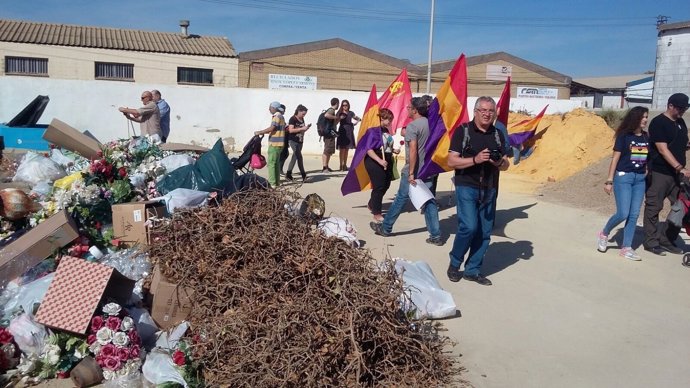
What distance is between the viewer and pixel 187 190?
574 centimetres

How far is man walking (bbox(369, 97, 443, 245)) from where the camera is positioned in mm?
6762

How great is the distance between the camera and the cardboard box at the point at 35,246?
14.0 ft

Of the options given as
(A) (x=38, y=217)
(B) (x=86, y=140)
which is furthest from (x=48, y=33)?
(A) (x=38, y=217)

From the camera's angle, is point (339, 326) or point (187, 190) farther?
point (187, 190)

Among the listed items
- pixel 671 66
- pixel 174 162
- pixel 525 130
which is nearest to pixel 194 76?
pixel 525 130

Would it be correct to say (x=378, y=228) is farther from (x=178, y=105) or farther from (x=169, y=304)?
(x=178, y=105)

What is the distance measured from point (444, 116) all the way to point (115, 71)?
25.3m

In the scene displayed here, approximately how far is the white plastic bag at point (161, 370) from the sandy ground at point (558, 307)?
1.72ft

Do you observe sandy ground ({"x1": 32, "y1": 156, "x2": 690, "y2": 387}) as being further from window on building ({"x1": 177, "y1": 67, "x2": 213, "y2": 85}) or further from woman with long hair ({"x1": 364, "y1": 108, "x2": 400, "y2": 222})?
window on building ({"x1": 177, "y1": 67, "x2": 213, "y2": 85})

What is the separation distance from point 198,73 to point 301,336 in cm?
2861

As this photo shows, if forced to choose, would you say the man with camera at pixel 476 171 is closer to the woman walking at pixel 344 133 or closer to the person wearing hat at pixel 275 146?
the person wearing hat at pixel 275 146

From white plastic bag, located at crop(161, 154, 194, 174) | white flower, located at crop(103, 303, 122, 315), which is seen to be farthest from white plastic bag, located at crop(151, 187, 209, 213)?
white flower, located at crop(103, 303, 122, 315)

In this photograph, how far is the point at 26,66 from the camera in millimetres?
26922

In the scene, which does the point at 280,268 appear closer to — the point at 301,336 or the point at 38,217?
the point at 301,336
